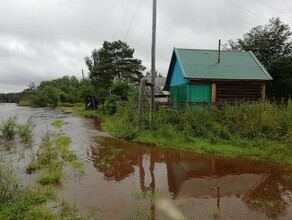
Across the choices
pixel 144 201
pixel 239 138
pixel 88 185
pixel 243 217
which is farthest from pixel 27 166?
pixel 239 138

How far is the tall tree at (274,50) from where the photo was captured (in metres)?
25.4

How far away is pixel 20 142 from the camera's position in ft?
45.3

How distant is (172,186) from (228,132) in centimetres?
520

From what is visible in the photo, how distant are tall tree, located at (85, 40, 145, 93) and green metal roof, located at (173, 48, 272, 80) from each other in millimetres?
25295

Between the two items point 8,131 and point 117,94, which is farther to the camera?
point 117,94

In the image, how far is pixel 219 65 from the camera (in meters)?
18.5

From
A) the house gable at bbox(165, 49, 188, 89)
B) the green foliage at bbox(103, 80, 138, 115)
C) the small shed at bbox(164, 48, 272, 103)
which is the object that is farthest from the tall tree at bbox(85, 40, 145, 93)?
the small shed at bbox(164, 48, 272, 103)

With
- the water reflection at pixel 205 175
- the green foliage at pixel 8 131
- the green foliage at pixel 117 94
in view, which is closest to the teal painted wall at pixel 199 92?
the water reflection at pixel 205 175

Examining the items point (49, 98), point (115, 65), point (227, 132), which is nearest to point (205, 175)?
point (227, 132)

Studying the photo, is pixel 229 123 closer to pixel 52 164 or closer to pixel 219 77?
pixel 219 77

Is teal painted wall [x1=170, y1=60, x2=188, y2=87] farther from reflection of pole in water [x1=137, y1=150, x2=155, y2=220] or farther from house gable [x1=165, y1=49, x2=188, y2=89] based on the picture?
reflection of pole in water [x1=137, y1=150, x2=155, y2=220]

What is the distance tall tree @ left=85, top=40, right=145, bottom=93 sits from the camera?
146 feet

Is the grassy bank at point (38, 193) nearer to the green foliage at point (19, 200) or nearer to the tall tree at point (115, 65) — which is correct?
the green foliage at point (19, 200)

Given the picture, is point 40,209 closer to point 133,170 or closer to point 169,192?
point 169,192
